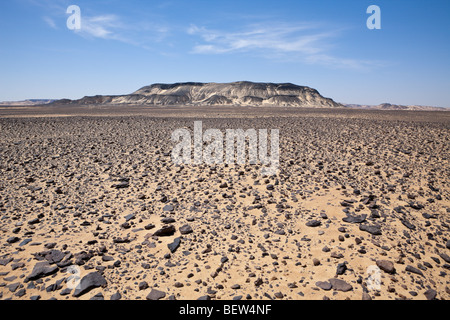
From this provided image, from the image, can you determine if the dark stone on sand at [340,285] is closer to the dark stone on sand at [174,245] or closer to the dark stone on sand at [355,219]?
the dark stone on sand at [355,219]

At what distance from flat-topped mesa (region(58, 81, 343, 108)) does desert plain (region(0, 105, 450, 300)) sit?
104m

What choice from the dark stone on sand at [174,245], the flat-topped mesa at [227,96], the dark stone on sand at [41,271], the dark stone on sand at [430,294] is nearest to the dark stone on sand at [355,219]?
the dark stone on sand at [430,294]

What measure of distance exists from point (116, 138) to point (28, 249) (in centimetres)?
1109

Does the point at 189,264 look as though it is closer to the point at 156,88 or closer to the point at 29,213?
the point at 29,213

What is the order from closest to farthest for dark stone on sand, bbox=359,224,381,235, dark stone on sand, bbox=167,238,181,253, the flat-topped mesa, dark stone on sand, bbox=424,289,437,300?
dark stone on sand, bbox=424,289,437,300
dark stone on sand, bbox=167,238,181,253
dark stone on sand, bbox=359,224,381,235
the flat-topped mesa

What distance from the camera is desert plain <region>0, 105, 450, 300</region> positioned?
372 cm

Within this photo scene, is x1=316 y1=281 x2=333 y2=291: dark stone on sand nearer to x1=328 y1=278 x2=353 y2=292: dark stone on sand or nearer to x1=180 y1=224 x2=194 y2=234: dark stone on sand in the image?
x1=328 y1=278 x2=353 y2=292: dark stone on sand

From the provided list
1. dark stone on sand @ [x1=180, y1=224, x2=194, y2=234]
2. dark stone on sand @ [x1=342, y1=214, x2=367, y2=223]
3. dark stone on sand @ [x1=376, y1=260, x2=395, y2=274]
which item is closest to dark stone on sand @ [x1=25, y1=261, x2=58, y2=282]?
dark stone on sand @ [x1=180, y1=224, x2=194, y2=234]

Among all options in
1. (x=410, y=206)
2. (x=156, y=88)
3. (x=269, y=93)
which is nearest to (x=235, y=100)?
(x=269, y=93)

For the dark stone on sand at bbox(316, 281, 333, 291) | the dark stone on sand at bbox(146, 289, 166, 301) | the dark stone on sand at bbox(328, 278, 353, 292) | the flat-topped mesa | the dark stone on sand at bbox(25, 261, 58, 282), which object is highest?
the flat-topped mesa

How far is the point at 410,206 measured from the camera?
5.81 metres

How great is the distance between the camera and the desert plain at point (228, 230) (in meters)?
3.72

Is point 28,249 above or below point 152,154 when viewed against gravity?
below
